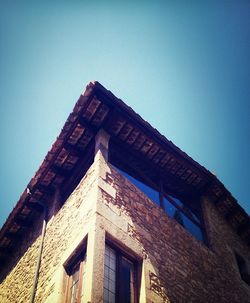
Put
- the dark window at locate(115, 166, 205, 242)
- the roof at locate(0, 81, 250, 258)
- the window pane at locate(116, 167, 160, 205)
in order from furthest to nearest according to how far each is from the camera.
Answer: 1. the dark window at locate(115, 166, 205, 242)
2. the window pane at locate(116, 167, 160, 205)
3. the roof at locate(0, 81, 250, 258)

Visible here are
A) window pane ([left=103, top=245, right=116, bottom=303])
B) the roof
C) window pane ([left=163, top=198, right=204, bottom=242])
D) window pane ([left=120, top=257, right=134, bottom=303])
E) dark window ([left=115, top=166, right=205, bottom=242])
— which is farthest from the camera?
window pane ([left=163, top=198, right=204, bottom=242])

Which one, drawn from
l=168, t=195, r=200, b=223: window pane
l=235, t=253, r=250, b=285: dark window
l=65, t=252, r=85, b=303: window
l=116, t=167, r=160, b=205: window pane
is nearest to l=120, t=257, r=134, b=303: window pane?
l=65, t=252, r=85, b=303: window

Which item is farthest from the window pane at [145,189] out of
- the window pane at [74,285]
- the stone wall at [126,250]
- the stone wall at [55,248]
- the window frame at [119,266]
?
the window pane at [74,285]

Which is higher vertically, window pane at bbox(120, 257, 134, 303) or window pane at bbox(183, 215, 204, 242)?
window pane at bbox(183, 215, 204, 242)

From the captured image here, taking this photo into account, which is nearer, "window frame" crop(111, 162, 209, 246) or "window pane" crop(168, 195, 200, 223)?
"window frame" crop(111, 162, 209, 246)

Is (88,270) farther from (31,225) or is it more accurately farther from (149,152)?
(31,225)

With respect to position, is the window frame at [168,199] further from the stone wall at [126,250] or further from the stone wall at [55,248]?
the stone wall at [55,248]

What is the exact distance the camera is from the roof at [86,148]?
22.1 ft

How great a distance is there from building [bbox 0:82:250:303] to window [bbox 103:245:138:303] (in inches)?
Answer: 0.6

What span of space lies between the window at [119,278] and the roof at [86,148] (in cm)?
276

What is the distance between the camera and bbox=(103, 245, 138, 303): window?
4617 mm

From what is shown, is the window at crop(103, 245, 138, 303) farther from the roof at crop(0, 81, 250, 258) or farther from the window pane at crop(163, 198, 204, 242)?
the roof at crop(0, 81, 250, 258)

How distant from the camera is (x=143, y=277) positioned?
5078 millimetres

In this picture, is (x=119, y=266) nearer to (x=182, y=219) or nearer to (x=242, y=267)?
(x=182, y=219)
